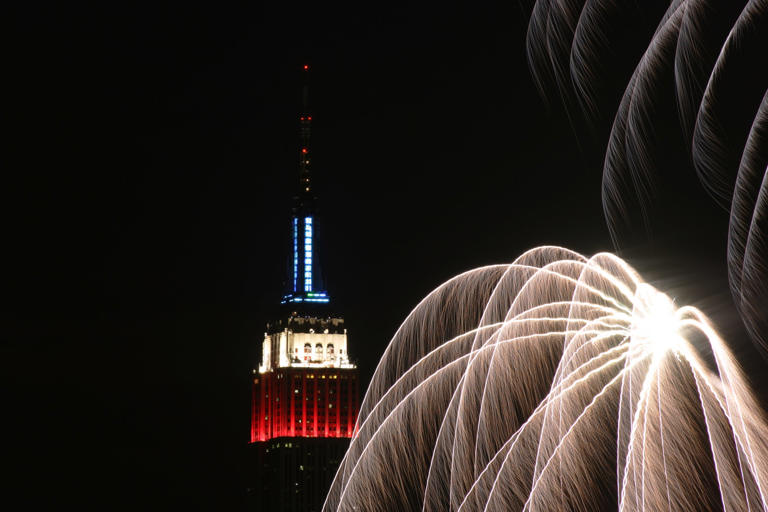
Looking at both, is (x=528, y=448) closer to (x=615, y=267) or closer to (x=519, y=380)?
(x=519, y=380)

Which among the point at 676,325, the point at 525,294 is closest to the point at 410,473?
the point at 525,294

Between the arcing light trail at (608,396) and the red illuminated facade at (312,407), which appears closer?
the arcing light trail at (608,396)

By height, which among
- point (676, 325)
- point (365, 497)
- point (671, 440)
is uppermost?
point (676, 325)

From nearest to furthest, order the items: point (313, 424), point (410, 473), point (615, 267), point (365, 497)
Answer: point (615, 267) < point (365, 497) < point (410, 473) < point (313, 424)

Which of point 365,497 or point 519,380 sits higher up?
point 519,380

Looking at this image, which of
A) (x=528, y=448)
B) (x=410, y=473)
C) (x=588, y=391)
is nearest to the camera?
(x=588, y=391)

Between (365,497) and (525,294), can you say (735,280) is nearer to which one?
(525,294)

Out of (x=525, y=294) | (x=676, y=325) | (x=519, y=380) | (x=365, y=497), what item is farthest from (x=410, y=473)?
(x=676, y=325)

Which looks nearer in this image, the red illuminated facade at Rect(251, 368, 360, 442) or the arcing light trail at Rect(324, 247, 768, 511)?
the arcing light trail at Rect(324, 247, 768, 511)

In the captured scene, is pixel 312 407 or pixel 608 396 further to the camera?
pixel 312 407

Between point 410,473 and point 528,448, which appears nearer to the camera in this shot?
point 528,448
